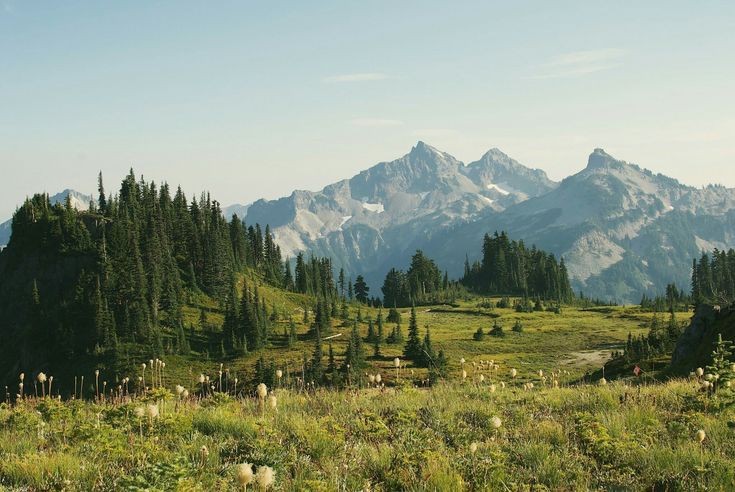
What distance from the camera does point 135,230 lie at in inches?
4779

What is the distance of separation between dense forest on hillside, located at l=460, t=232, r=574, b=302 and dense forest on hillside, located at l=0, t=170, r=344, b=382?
274 feet

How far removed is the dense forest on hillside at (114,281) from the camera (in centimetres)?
10085

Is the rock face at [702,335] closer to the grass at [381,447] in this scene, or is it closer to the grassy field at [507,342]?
the grass at [381,447]

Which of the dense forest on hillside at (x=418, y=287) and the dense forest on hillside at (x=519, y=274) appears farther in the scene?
the dense forest on hillside at (x=519, y=274)

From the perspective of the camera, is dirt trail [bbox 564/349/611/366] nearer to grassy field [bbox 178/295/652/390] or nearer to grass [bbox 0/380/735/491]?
grassy field [bbox 178/295/652/390]

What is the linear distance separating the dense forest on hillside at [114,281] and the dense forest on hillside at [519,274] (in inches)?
3290

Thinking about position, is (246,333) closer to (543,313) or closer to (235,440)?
(543,313)

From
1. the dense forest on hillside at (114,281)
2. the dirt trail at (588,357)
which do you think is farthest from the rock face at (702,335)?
the dense forest on hillside at (114,281)

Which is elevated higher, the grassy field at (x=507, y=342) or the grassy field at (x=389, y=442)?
the grassy field at (x=389, y=442)

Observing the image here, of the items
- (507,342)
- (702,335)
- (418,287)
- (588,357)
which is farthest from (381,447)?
(418,287)

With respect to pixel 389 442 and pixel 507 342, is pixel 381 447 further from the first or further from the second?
pixel 507 342

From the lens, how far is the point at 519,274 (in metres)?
185

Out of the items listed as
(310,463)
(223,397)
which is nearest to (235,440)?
(310,463)

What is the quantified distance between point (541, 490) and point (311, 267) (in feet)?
574
